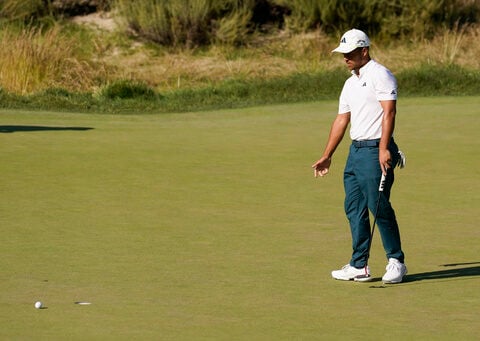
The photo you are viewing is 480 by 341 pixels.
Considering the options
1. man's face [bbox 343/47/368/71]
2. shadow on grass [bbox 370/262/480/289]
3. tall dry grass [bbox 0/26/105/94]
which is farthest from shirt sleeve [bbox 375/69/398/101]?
tall dry grass [bbox 0/26/105/94]

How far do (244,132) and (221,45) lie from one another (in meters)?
12.2

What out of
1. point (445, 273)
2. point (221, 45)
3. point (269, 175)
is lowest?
point (221, 45)

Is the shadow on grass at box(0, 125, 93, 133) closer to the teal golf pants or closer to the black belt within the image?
the teal golf pants

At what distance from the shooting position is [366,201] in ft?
27.3

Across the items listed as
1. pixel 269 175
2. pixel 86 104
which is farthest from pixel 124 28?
pixel 269 175

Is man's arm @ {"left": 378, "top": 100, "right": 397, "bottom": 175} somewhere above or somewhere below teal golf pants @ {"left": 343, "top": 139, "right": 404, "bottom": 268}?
above

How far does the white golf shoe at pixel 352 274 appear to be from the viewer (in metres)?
8.25

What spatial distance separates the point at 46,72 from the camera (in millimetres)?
22953

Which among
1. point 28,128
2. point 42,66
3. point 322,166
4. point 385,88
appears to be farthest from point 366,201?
point 42,66

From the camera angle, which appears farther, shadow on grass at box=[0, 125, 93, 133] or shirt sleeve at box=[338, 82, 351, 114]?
shadow on grass at box=[0, 125, 93, 133]

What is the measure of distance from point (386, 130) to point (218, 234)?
2404 mm

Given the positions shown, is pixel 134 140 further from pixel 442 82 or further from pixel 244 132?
pixel 442 82

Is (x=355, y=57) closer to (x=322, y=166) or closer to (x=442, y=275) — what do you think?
(x=322, y=166)

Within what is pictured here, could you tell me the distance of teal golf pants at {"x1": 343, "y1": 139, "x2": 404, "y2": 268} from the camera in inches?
323
